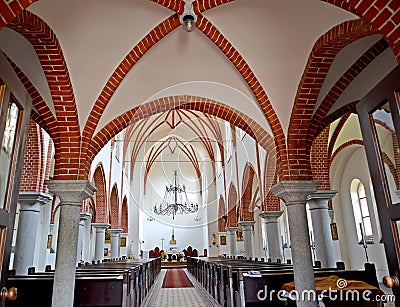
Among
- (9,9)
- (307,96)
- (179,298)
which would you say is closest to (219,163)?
(179,298)

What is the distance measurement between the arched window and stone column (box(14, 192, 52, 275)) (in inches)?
428

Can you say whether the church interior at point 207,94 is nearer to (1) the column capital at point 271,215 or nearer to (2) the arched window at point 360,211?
(1) the column capital at point 271,215

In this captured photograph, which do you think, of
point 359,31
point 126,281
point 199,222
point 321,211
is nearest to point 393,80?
point 359,31

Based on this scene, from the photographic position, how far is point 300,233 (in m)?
5.76

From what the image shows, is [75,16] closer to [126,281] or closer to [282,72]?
[282,72]

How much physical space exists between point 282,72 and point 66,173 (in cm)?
435

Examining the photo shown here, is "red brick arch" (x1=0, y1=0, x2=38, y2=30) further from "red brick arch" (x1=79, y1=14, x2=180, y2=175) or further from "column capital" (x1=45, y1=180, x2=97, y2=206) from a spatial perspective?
"column capital" (x1=45, y1=180, x2=97, y2=206)

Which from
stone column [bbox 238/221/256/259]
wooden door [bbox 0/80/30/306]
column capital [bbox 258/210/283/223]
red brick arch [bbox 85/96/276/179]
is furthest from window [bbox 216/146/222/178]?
wooden door [bbox 0/80/30/306]

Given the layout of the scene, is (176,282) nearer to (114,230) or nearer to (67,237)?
(114,230)

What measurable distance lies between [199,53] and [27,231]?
579cm

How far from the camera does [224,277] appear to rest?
22.9ft

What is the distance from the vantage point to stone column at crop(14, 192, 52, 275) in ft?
25.9

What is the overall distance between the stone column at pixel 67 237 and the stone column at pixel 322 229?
5519mm

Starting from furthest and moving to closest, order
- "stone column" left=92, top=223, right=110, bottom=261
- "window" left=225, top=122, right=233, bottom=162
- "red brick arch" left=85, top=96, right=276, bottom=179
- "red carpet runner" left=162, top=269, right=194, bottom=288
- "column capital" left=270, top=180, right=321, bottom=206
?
"window" left=225, top=122, right=233, bottom=162
"stone column" left=92, top=223, right=110, bottom=261
"red carpet runner" left=162, top=269, right=194, bottom=288
"red brick arch" left=85, top=96, right=276, bottom=179
"column capital" left=270, top=180, right=321, bottom=206
